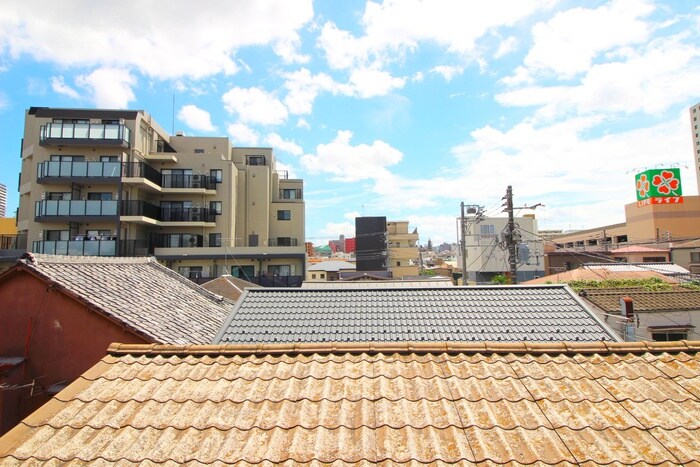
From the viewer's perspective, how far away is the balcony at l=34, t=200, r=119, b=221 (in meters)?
28.2

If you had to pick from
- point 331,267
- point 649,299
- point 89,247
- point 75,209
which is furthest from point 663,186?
point 75,209

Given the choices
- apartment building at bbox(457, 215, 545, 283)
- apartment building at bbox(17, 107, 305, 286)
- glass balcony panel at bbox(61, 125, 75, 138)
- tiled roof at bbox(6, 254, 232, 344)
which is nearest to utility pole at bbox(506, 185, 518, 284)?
tiled roof at bbox(6, 254, 232, 344)

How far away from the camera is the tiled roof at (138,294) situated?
7.99 metres

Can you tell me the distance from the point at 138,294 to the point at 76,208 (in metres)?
24.1

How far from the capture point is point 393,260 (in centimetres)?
5884

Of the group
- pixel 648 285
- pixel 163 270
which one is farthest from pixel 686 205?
pixel 163 270

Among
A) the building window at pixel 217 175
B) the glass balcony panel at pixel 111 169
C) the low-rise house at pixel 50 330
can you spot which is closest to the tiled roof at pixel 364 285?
the low-rise house at pixel 50 330

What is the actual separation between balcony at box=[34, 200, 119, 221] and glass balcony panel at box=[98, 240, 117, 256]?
1985 millimetres

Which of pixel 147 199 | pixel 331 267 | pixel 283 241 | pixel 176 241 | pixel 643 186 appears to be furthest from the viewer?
pixel 643 186

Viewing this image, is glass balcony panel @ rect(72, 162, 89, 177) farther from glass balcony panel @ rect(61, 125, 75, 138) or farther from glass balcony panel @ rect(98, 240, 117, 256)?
glass balcony panel @ rect(98, 240, 117, 256)

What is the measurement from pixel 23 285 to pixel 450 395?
8939 millimetres

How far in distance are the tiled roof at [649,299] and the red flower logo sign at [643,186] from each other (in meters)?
48.2

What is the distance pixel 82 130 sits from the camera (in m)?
29.5

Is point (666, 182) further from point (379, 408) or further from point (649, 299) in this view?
point (379, 408)
